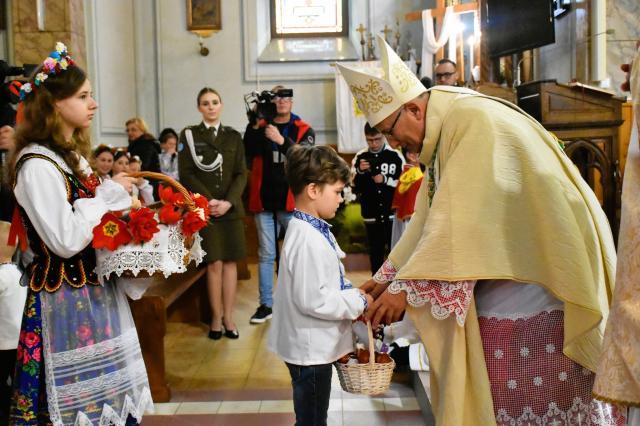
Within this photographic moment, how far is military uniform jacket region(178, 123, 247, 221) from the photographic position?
4.75 m

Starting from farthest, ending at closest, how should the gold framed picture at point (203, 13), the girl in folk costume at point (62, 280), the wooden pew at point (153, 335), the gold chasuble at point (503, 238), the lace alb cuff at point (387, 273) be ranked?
1. the gold framed picture at point (203, 13)
2. the wooden pew at point (153, 335)
3. the lace alb cuff at point (387, 273)
4. the girl in folk costume at point (62, 280)
5. the gold chasuble at point (503, 238)

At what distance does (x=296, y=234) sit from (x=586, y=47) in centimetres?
540

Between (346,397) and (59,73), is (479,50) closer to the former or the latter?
(346,397)

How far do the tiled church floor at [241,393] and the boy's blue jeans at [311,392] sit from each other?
0.95 metres

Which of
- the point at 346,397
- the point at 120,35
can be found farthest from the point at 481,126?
the point at 120,35

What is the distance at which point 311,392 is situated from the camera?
231 centimetres

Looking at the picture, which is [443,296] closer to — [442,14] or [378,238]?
[378,238]

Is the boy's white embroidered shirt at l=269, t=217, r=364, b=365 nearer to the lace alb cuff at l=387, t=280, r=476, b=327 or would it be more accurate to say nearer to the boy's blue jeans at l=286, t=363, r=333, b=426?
the boy's blue jeans at l=286, t=363, r=333, b=426

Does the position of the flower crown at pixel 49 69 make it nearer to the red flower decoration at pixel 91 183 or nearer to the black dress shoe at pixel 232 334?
the red flower decoration at pixel 91 183

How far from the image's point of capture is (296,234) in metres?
2.31

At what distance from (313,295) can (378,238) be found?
305 cm

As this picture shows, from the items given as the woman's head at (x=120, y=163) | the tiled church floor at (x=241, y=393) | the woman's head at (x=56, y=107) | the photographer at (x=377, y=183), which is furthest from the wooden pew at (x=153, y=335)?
the woman's head at (x=120, y=163)

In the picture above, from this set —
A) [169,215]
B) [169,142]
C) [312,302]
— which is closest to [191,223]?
[169,215]

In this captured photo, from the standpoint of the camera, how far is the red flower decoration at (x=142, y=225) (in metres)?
2.18
